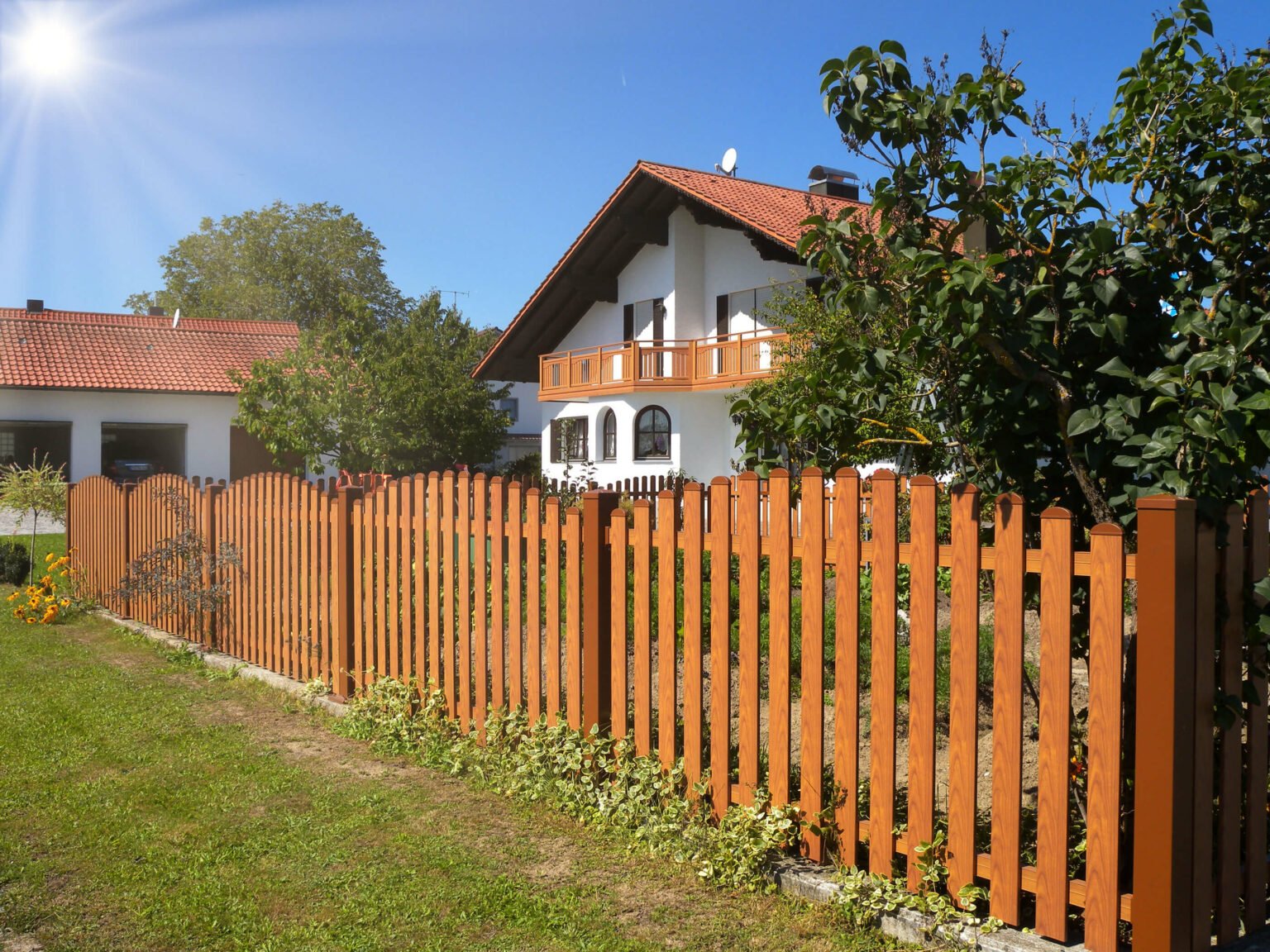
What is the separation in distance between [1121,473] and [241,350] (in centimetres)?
4133

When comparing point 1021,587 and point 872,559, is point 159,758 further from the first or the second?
point 1021,587

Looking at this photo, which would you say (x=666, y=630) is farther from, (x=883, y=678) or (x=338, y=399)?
(x=338, y=399)

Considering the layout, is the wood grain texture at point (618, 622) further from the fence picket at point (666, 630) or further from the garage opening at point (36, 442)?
the garage opening at point (36, 442)

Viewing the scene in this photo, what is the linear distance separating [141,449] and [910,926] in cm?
3877

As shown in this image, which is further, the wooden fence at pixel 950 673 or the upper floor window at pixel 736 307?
the upper floor window at pixel 736 307

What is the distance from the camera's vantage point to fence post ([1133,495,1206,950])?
3281 millimetres

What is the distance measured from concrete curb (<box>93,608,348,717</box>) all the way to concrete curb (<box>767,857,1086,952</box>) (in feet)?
12.1

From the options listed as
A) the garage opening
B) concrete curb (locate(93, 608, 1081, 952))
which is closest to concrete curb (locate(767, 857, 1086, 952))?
concrete curb (locate(93, 608, 1081, 952))

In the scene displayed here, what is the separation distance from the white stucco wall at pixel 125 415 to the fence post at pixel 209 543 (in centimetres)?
2760

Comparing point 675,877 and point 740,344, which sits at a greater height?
point 740,344

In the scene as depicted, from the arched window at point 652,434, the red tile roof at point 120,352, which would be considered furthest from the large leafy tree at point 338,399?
the red tile roof at point 120,352

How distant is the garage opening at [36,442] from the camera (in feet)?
114

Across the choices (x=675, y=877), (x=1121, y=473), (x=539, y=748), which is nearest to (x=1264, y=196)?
(x=1121, y=473)

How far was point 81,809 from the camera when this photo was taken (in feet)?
17.6
